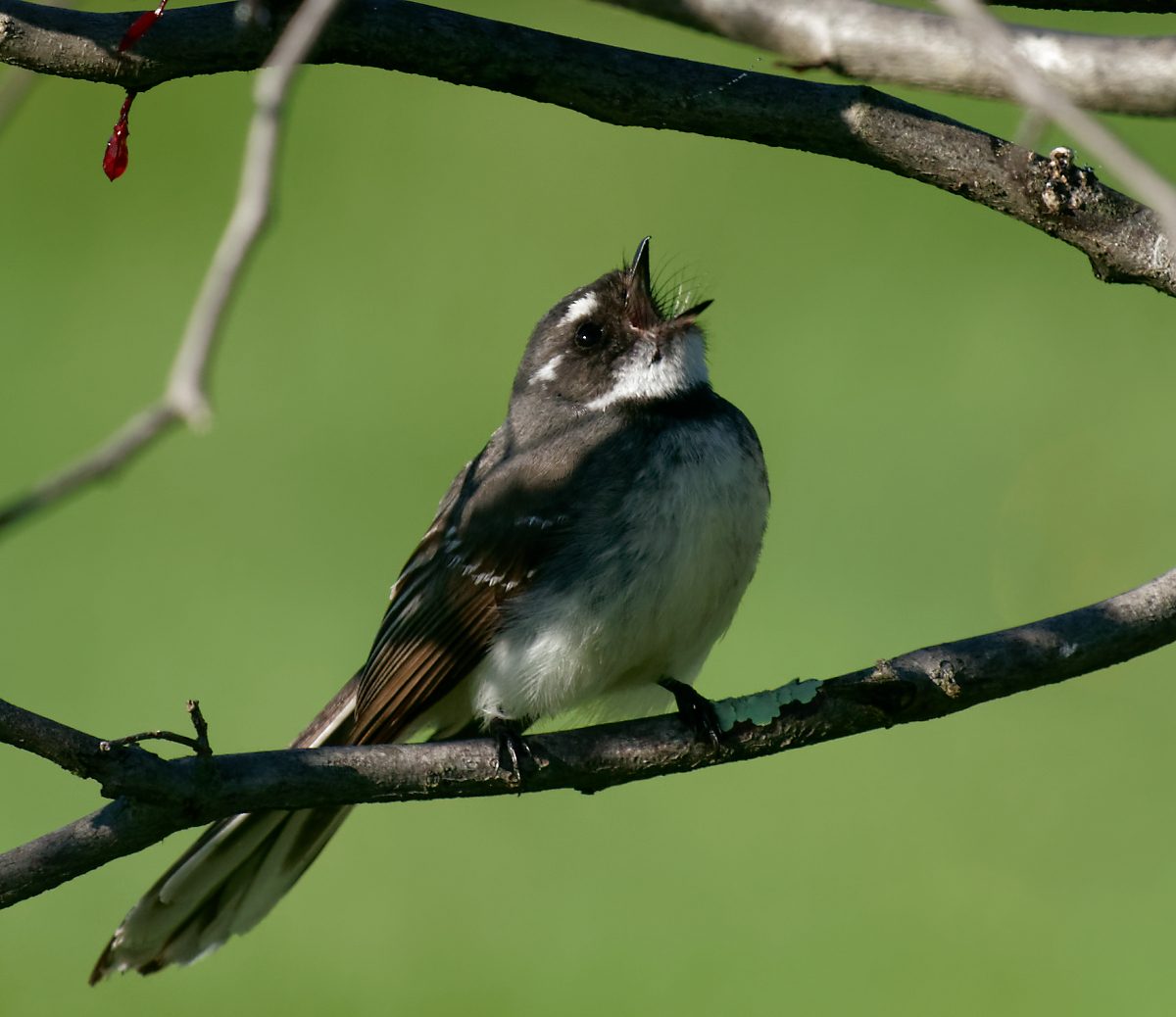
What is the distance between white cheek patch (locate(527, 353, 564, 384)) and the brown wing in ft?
1.13

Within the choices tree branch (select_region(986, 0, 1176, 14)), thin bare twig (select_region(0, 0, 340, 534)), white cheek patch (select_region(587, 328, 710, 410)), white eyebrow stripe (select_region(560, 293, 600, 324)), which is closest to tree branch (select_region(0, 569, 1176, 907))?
white cheek patch (select_region(587, 328, 710, 410))

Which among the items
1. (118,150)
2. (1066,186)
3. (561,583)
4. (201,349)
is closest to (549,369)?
(561,583)

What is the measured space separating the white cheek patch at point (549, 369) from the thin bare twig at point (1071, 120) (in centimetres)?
317

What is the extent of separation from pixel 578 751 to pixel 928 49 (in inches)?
79.3

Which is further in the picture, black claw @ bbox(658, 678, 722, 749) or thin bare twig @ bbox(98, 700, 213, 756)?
black claw @ bbox(658, 678, 722, 749)

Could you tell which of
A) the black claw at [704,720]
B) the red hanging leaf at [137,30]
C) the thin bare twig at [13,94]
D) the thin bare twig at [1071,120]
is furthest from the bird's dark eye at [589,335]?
the thin bare twig at [1071,120]

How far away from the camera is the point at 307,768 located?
131 inches

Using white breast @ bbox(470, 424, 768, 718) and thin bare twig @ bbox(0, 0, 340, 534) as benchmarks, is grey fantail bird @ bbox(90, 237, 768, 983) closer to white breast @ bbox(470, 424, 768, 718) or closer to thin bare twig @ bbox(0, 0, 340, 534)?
white breast @ bbox(470, 424, 768, 718)

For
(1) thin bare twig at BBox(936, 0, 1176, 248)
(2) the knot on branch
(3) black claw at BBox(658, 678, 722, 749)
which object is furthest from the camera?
(3) black claw at BBox(658, 678, 722, 749)

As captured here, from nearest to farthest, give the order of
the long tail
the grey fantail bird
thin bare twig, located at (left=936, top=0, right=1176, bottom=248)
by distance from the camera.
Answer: thin bare twig, located at (left=936, top=0, right=1176, bottom=248), the long tail, the grey fantail bird

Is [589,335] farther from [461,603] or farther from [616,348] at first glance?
[461,603]

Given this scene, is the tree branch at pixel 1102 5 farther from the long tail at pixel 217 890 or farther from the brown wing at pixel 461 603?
the long tail at pixel 217 890

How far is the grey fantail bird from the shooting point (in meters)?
4.37

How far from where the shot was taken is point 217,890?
4371mm
